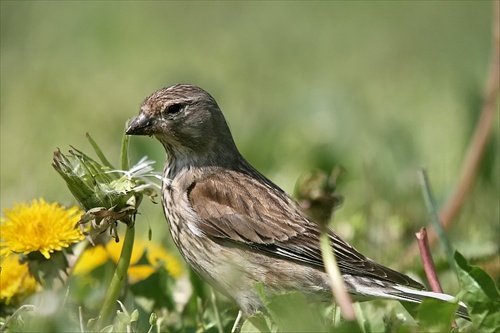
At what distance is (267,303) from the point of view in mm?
3385

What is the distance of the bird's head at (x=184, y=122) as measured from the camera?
4.50 meters

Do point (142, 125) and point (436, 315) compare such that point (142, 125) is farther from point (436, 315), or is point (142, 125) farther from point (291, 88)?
point (291, 88)

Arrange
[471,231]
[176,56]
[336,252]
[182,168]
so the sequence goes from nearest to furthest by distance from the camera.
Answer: [336,252]
[182,168]
[471,231]
[176,56]

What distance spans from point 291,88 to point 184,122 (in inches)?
155

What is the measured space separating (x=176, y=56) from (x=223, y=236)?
5.15m

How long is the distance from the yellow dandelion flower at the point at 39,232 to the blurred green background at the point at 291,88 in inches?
27.4

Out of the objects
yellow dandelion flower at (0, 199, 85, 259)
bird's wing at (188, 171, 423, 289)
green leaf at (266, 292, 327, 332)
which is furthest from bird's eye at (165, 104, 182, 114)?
green leaf at (266, 292, 327, 332)

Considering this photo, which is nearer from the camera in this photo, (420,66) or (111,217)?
(111,217)

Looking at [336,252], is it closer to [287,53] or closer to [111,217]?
[111,217]

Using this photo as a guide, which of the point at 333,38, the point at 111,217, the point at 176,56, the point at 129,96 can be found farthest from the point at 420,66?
the point at 111,217

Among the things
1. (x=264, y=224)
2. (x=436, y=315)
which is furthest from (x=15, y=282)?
(x=436, y=315)

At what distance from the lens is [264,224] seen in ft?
14.3

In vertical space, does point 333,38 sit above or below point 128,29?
below

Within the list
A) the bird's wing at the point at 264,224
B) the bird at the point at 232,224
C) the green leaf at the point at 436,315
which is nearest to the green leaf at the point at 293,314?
the green leaf at the point at 436,315
